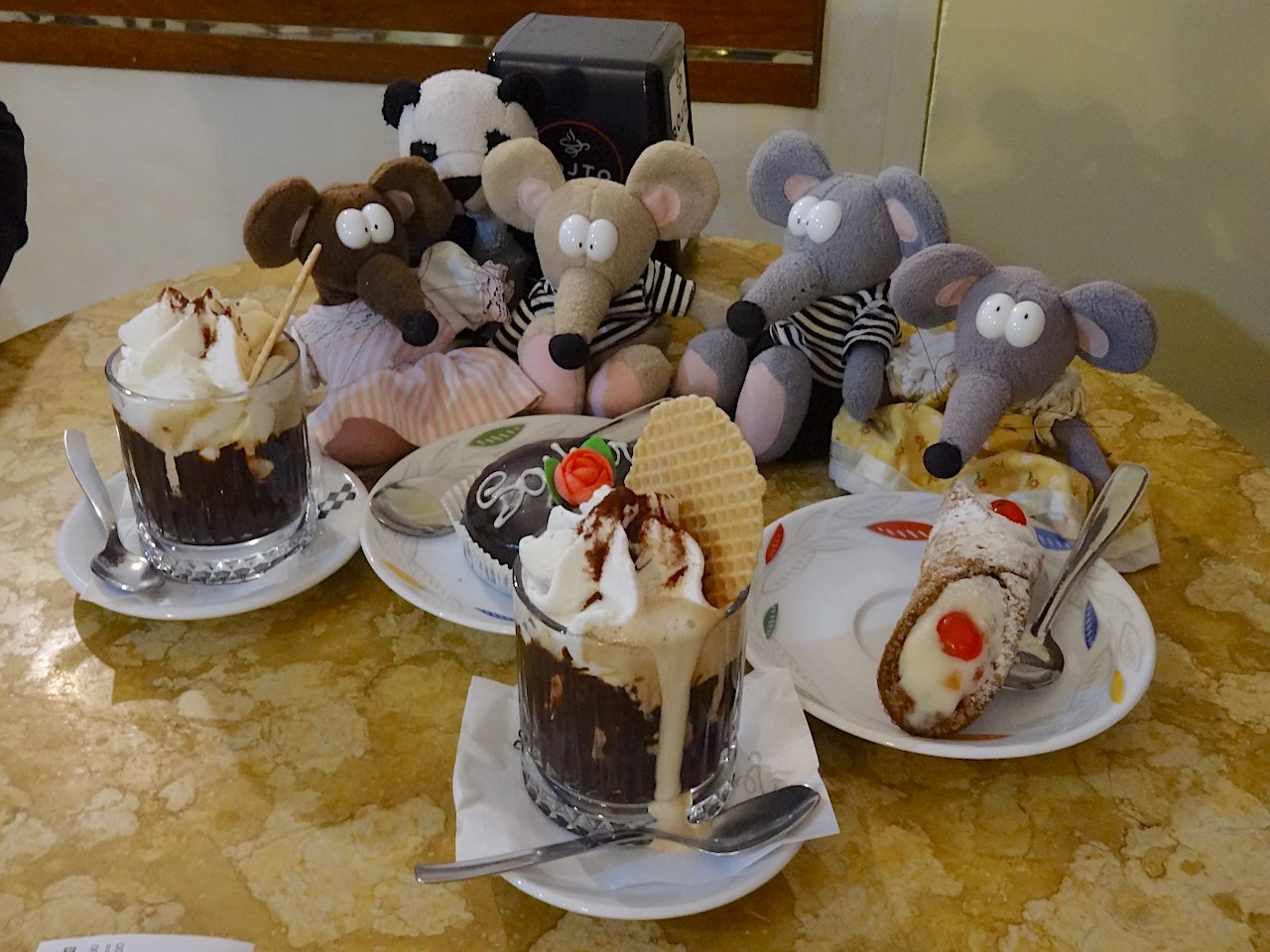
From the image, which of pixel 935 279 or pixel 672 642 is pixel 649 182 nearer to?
pixel 935 279

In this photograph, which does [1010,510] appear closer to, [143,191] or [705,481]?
Answer: [705,481]

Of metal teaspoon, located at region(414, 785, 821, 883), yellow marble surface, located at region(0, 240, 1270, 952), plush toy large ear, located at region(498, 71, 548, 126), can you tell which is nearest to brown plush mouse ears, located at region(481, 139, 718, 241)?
plush toy large ear, located at region(498, 71, 548, 126)

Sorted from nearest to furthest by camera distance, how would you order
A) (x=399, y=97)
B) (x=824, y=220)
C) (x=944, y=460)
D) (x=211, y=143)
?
(x=944, y=460) < (x=824, y=220) < (x=399, y=97) < (x=211, y=143)

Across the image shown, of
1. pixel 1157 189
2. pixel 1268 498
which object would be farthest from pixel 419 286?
pixel 1157 189

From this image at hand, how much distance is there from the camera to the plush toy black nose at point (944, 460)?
951mm

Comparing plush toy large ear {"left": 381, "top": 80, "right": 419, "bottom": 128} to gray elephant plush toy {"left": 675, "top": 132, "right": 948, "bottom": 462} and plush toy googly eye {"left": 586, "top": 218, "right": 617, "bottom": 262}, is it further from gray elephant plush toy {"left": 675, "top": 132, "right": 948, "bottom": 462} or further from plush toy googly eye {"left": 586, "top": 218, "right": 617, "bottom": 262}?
gray elephant plush toy {"left": 675, "top": 132, "right": 948, "bottom": 462}

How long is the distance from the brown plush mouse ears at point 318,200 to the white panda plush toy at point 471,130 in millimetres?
51

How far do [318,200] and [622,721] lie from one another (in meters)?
0.75

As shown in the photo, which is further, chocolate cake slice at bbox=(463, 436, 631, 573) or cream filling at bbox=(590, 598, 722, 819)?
chocolate cake slice at bbox=(463, 436, 631, 573)

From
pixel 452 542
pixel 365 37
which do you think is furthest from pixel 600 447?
pixel 365 37

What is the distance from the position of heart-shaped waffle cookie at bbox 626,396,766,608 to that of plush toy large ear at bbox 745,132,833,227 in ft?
1.83

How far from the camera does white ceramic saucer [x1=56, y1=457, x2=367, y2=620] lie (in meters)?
0.86

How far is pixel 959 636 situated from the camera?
2.50 ft

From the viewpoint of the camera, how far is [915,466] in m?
1.06
